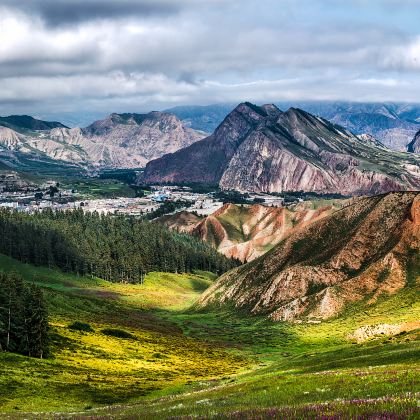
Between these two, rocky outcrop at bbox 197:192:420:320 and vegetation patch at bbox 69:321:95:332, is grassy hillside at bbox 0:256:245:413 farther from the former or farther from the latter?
rocky outcrop at bbox 197:192:420:320

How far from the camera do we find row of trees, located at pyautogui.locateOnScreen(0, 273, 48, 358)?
87.9 metres

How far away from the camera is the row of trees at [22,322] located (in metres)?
87.9

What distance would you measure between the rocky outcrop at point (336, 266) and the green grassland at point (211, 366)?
601 cm

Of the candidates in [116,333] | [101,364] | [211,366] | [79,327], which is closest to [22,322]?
[101,364]

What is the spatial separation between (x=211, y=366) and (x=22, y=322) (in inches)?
1411

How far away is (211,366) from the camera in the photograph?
3910 inches

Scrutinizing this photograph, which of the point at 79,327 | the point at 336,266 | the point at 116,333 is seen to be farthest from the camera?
the point at 336,266

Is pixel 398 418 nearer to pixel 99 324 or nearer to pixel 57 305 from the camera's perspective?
pixel 99 324

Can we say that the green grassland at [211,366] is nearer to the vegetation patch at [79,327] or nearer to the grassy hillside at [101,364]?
the grassy hillside at [101,364]

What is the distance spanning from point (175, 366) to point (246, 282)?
8757 cm

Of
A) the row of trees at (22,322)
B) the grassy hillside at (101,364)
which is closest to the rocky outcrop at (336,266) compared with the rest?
the grassy hillside at (101,364)

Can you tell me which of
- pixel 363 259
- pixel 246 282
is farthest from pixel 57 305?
pixel 363 259

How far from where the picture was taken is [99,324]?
5231 inches

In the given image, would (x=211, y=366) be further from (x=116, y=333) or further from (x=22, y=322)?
(x=22, y=322)
